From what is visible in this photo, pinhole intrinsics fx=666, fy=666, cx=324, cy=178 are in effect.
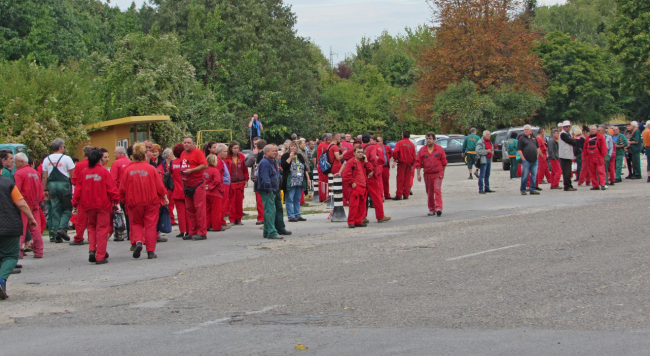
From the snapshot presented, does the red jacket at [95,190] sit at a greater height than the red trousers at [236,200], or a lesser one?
greater

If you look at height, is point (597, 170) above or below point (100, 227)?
above

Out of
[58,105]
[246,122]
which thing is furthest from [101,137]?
[246,122]

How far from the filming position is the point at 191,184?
41.7 feet

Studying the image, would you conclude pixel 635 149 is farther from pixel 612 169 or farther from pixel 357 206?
pixel 357 206

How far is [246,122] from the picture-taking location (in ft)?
176

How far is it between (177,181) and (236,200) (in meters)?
2.18

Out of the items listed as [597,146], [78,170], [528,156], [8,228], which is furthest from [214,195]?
[597,146]

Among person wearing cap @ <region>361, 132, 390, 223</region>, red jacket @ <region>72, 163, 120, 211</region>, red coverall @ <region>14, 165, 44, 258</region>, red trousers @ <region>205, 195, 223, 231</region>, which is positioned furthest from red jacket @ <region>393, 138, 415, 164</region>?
red coverall @ <region>14, 165, 44, 258</region>

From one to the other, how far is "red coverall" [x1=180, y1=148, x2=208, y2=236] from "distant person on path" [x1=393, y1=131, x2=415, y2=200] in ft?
22.4

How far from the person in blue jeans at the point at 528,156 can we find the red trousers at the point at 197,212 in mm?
9613

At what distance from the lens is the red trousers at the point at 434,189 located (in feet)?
49.2

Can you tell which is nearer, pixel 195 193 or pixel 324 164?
pixel 195 193

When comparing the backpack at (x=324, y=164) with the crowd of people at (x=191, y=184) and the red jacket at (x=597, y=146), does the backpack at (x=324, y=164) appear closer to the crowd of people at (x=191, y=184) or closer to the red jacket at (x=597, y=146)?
the crowd of people at (x=191, y=184)

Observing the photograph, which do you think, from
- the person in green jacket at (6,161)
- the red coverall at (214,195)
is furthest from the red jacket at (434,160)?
the person in green jacket at (6,161)
